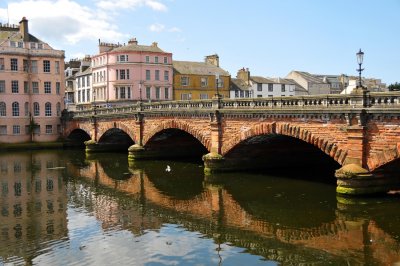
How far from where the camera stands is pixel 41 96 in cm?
6234

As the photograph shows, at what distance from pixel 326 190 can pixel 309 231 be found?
805 centimetres

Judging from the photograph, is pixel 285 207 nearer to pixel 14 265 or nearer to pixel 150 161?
pixel 14 265

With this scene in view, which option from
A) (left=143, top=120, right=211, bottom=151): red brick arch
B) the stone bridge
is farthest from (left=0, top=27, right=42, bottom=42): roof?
(left=143, top=120, right=211, bottom=151): red brick arch

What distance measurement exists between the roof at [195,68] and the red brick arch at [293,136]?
43770 mm

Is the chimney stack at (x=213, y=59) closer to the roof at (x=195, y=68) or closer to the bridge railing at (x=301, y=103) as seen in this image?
the roof at (x=195, y=68)

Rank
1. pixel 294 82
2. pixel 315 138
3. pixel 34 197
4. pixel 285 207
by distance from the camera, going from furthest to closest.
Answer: pixel 294 82
pixel 34 197
pixel 315 138
pixel 285 207

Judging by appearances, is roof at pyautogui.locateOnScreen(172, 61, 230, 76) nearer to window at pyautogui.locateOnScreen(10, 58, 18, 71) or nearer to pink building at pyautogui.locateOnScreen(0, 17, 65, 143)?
pink building at pyautogui.locateOnScreen(0, 17, 65, 143)

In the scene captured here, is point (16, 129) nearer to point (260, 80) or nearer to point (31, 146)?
point (31, 146)

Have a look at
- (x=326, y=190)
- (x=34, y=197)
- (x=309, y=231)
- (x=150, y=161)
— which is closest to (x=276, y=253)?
(x=309, y=231)

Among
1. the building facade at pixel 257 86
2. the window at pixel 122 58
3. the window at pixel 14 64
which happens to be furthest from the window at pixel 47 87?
the building facade at pixel 257 86

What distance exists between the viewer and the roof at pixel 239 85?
77.6 meters

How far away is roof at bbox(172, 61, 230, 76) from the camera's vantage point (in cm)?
7381

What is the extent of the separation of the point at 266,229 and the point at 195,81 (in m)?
56.4

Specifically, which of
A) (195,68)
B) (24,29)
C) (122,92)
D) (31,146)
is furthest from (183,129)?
(195,68)
